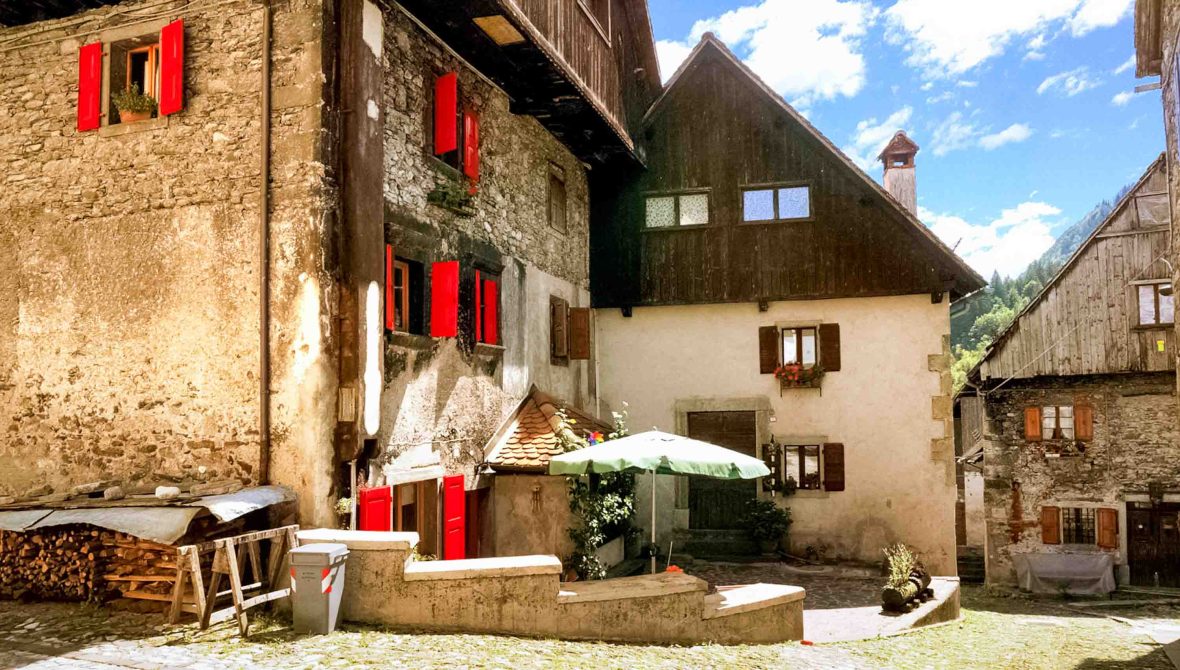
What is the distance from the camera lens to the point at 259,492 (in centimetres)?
809

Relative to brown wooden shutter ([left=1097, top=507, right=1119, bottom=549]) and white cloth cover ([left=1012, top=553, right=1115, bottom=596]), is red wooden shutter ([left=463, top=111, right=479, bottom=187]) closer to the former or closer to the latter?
white cloth cover ([left=1012, top=553, right=1115, bottom=596])

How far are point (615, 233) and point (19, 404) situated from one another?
995cm

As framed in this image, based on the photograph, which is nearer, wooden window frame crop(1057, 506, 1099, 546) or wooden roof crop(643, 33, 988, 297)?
wooden roof crop(643, 33, 988, 297)

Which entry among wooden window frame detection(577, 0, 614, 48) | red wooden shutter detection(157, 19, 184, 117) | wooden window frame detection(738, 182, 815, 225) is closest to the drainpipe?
red wooden shutter detection(157, 19, 184, 117)

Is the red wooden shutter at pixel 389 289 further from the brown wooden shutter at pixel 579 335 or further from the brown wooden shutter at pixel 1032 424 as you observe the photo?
the brown wooden shutter at pixel 1032 424

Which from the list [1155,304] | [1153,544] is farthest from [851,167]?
[1153,544]

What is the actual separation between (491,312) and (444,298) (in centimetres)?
172

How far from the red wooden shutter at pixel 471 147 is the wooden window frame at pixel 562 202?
296 centimetres

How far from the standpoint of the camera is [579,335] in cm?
1504

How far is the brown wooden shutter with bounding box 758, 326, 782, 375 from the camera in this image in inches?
620

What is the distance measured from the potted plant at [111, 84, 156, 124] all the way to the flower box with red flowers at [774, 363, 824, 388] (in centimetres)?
1079

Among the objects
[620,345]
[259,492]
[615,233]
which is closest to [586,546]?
[259,492]

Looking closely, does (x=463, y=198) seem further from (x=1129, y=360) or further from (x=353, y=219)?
(x=1129, y=360)

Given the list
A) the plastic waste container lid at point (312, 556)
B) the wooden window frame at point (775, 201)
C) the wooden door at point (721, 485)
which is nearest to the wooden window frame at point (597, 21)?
the wooden window frame at point (775, 201)
